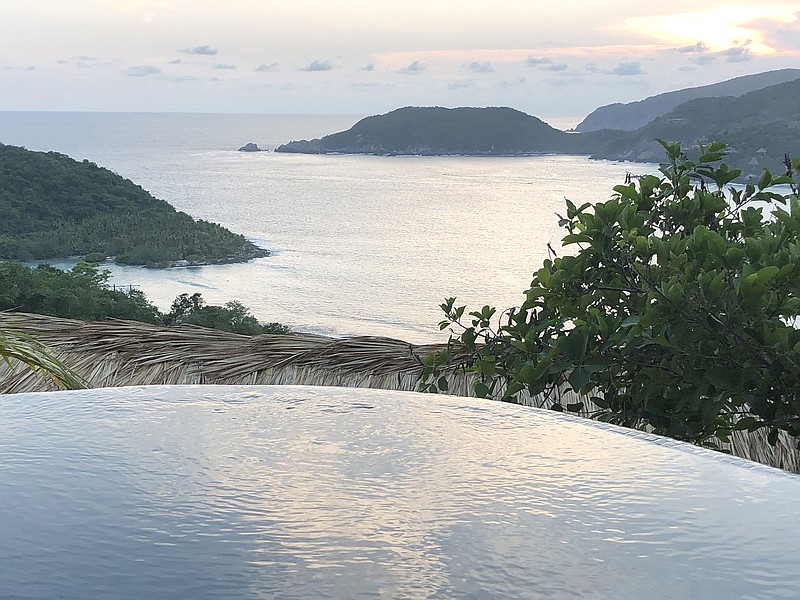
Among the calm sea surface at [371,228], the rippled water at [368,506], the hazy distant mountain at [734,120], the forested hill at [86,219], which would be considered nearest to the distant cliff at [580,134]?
the hazy distant mountain at [734,120]

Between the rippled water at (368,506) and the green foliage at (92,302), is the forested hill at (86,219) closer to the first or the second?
the green foliage at (92,302)

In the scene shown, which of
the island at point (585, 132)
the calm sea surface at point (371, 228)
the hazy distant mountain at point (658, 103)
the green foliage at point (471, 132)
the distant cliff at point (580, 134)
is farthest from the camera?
the green foliage at point (471, 132)

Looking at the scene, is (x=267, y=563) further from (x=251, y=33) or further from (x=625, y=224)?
(x=251, y=33)

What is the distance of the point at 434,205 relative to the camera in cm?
1861

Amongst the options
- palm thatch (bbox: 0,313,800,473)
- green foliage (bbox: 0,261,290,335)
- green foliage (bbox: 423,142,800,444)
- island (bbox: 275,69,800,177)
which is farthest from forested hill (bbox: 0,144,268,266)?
green foliage (bbox: 423,142,800,444)

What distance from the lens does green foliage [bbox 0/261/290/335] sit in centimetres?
523

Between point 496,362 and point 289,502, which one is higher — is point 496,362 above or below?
below

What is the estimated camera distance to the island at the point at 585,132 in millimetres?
9031

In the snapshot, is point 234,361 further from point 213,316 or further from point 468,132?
point 468,132

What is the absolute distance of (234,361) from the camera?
2971 millimetres

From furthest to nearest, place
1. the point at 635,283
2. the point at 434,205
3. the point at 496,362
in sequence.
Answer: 1. the point at 434,205
2. the point at 496,362
3. the point at 635,283

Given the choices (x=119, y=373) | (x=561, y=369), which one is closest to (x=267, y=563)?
(x=561, y=369)

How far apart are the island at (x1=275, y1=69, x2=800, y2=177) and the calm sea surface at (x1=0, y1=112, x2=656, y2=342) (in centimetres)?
39

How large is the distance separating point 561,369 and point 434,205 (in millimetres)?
16939
